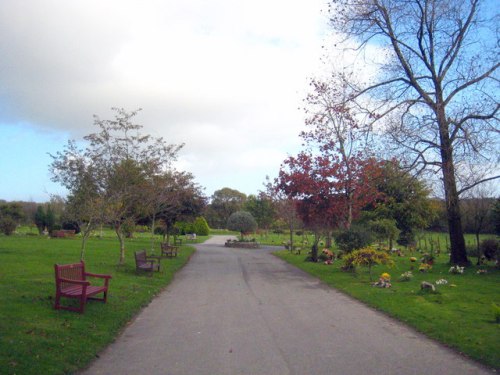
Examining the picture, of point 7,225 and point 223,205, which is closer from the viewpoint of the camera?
point 7,225

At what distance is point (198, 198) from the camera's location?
32.9m

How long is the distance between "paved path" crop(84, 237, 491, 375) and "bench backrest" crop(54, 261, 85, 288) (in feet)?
5.34

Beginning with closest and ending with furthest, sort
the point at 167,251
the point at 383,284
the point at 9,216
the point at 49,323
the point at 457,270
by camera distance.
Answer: the point at 49,323 → the point at 383,284 → the point at 457,270 → the point at 167,251 → the point at 9,216

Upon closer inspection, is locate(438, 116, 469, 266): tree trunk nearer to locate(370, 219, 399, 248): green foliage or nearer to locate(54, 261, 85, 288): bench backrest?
locate(370, 219, 399, 248): green foliage

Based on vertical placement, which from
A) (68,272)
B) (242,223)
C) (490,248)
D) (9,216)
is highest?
(9,216)

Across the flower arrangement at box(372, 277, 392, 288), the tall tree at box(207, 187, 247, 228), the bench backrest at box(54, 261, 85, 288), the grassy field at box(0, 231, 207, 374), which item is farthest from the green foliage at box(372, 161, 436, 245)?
the tall tree at box(207, 187, 247, 228)

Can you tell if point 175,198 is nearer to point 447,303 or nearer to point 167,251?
point 167,251

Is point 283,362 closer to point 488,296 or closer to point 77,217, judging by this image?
point 488,296

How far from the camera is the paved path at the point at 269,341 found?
6.18m

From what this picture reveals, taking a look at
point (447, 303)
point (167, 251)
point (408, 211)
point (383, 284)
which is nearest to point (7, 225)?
point (167, 251)

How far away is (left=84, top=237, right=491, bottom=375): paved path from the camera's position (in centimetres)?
618

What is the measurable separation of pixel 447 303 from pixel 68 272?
335 inches

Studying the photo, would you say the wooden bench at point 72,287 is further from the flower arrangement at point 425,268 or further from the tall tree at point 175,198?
the flower arrangement at point 425,268

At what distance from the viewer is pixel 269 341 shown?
25.0ft
